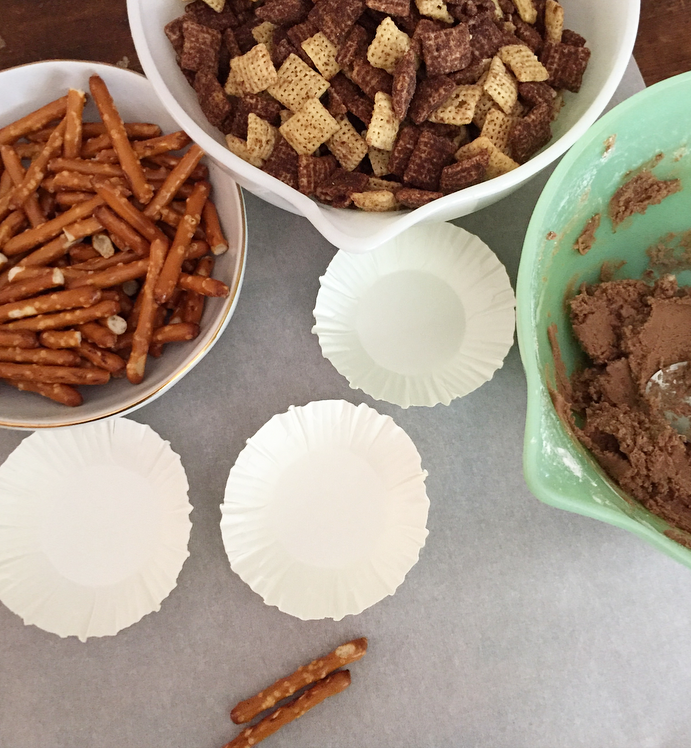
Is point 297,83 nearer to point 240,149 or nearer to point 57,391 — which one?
point 240,149

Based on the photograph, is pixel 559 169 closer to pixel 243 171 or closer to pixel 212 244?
pixel 243 171

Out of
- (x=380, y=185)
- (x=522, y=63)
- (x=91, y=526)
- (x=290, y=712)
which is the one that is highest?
(x=522, y=63)

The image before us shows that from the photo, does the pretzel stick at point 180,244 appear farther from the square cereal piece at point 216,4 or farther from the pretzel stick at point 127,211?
the square cereal piece at point 216,4

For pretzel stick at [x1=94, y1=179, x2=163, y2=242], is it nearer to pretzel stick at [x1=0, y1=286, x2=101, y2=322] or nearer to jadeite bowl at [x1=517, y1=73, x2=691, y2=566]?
pretzel stick at [x1=0, y1=286, x2=101, y2=322]

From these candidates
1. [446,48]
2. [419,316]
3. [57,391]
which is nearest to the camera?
[446,48]

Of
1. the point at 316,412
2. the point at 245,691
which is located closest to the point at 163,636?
the point at 245,691

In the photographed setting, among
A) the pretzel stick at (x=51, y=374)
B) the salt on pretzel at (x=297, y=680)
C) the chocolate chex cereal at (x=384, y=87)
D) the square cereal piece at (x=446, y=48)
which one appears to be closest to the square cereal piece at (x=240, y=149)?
the chocolate chex cereal at (x=384, y=87)

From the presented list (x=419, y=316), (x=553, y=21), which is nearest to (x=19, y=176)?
(x=419, y=316)
